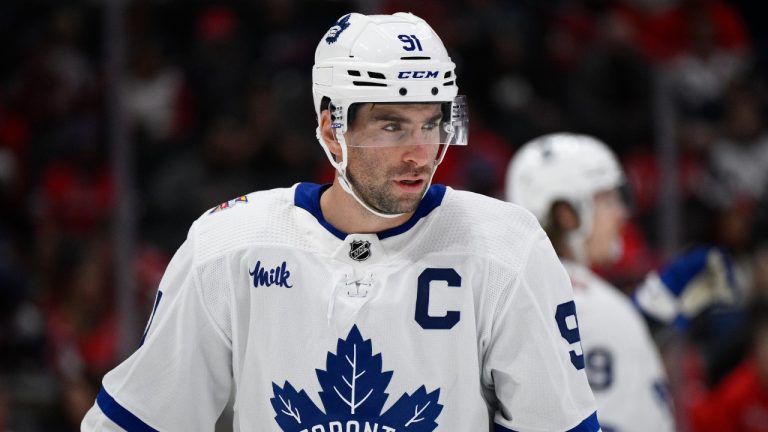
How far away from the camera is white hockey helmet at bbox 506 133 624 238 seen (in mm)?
3699

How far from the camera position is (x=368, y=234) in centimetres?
256

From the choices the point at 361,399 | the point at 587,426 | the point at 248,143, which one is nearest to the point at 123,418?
the point at 361,399

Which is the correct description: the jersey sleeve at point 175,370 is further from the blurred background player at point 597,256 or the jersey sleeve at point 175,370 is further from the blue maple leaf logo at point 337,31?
the blurred background player at point 597,256

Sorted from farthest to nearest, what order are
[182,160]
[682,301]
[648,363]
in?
[182,160] → [682,301] → [648,363]

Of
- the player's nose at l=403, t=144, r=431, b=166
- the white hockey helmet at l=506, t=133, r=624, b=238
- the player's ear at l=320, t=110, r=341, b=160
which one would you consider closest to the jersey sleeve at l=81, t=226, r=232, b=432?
the player's ear at l=320, t=110, r=341, b=160

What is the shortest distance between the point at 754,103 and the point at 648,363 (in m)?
→ 3.07

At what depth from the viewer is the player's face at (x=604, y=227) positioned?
3736 millimetres

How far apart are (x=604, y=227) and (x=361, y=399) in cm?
146

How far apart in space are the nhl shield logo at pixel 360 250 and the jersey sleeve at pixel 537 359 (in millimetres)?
280

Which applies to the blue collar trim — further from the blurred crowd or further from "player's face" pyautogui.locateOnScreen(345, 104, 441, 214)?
the blurred crowd

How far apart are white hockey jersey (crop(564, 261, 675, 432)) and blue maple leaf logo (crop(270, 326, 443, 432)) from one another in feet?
3.53

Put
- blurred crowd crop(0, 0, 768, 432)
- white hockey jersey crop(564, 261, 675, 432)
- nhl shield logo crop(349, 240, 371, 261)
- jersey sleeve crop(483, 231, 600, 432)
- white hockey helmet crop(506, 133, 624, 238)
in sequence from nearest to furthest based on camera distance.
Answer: jersey sleeve crop(483, 231, 600, 432)
nhl shield logo crop(349, 240, 371, 261)
white hockey jersey crop(564, 261, 675, 432)
white hockey helmet crop(506, 133, 624, 238)
blurred crowd crop(0, 0, 768, 432)

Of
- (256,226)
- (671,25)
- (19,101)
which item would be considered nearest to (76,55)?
(19,101)

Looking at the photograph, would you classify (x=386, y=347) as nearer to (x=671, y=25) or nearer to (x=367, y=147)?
(x=367, y=147)
